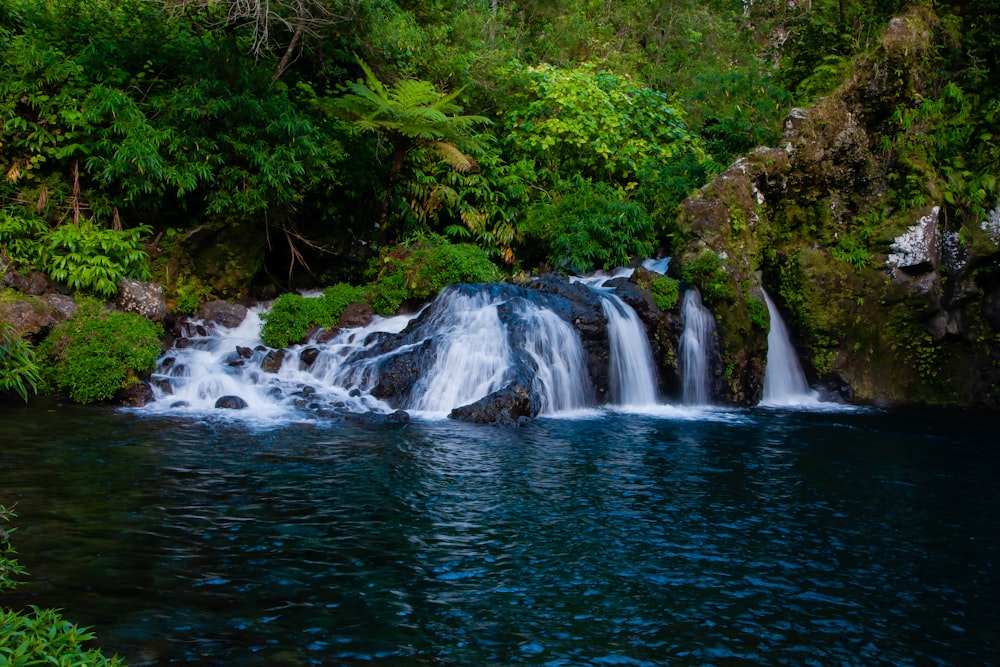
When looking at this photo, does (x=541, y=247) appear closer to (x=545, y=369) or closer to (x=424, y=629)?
(x=545, y=369)

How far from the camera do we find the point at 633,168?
18.5 meters

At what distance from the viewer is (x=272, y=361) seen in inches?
482

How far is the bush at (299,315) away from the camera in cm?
1300

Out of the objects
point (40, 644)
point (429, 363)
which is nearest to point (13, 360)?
Result: point (40, 644)

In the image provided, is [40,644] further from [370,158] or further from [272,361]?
[370,158]

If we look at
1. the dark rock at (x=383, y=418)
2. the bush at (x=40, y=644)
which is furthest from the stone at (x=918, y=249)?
the bush at (x=40, y=644)

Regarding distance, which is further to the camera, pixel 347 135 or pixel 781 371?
pixel 347 135

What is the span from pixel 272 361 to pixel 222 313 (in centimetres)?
225

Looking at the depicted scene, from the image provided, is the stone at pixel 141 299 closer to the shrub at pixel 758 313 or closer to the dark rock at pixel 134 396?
the dark rock at pixel 134 396

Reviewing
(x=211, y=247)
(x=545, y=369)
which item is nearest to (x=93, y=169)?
(x=211, y=247)

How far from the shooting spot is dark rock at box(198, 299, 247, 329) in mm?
13719

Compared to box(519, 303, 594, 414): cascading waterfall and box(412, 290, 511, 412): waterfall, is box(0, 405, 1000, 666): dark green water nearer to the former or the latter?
box(412, 290, 511, 412): waterfall

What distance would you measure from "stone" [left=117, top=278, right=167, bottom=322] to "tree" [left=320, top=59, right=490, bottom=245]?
4719 mm

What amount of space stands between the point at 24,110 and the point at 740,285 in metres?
12.5
